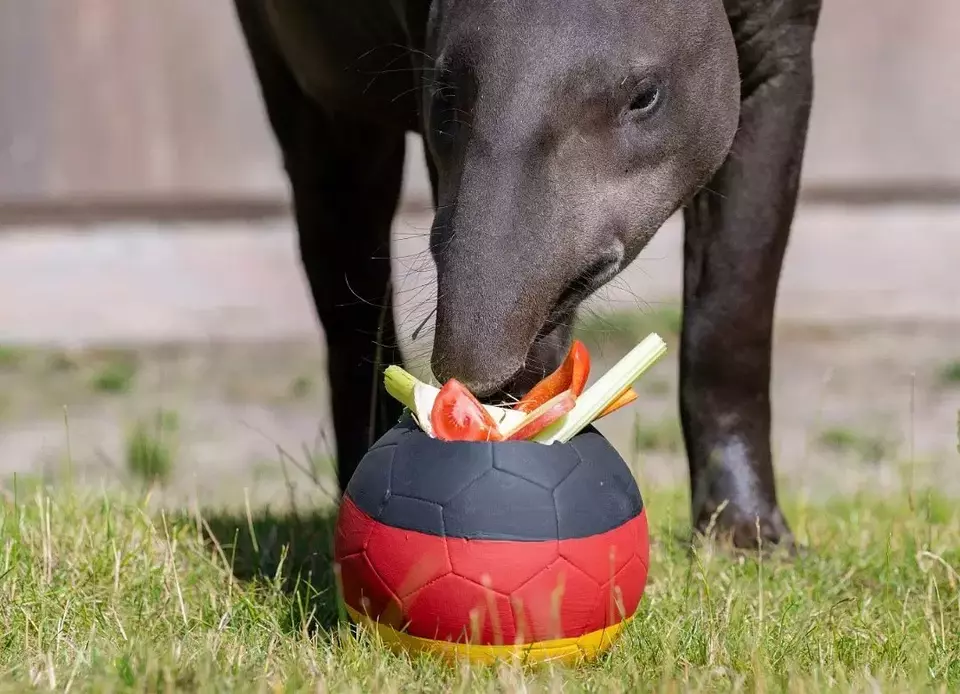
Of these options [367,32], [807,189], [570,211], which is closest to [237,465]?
[367,32]

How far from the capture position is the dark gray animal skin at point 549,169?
257cm

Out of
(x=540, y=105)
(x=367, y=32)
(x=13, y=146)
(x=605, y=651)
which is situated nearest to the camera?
(x=605, y=651)

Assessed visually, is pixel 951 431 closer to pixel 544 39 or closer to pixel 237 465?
pixel 237 465

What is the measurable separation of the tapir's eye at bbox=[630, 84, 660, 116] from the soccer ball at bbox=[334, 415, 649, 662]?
734 millimetres

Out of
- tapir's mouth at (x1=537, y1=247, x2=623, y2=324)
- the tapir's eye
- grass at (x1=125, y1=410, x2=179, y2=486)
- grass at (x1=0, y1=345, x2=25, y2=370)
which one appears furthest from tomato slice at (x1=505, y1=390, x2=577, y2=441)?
grass at (x1=0, y1=345, x2=25, y2=370)

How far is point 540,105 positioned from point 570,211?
0.20 meters

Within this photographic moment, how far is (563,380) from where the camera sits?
2.54 m

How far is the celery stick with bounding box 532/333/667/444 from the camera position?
2467 mm

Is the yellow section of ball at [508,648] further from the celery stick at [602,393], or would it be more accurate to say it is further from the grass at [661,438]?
the grass at [661,438]

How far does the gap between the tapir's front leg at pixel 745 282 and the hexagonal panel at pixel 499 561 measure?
1.38m

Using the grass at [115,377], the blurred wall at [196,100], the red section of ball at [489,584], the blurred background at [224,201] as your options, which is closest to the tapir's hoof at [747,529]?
the red section of ball at [489,584]

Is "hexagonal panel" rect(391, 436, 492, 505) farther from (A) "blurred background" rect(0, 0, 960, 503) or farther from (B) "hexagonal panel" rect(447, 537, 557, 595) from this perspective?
(A) "blurred background" rect(0, 0, 960, 503)

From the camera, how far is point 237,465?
6.09m

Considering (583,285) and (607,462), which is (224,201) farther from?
(607,462)
